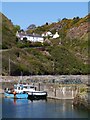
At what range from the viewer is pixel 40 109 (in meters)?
40.5

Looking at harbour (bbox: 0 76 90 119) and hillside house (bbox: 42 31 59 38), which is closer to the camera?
harbour (bbox: 0 76 90 119)

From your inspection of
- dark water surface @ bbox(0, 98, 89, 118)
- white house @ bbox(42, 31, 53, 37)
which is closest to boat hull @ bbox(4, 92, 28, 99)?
dark water surface @ bbox(0, 98, 89, 118)

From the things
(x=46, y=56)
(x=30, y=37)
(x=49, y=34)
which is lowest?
(x=46, y=56)

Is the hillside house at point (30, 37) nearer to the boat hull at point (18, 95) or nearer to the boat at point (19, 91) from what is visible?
the boat at point (19, 91)

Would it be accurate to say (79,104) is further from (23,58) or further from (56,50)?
(56,50)

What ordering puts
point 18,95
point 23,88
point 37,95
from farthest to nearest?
point 23,88, point 18,95, point 37,95

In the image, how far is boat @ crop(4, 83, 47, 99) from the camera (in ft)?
164

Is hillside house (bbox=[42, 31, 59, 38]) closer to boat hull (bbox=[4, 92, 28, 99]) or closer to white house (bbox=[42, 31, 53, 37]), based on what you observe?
white house (bbox=[42, 31, 53, 37])

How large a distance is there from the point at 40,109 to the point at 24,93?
36.6ft

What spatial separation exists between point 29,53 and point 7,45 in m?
8.98

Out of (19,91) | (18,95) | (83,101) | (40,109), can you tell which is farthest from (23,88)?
(83,101)

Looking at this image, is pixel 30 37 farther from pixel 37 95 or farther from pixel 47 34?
pixel 37 95

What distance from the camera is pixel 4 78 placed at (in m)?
63.8

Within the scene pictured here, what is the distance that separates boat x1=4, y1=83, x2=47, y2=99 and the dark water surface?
6.38 ft
